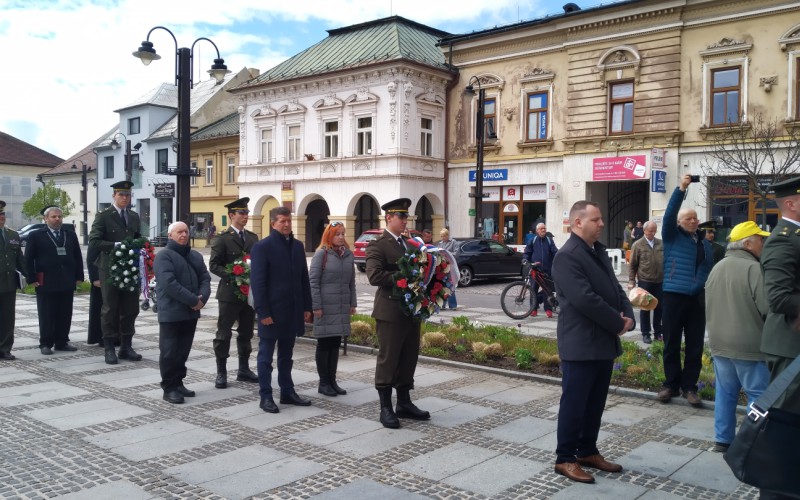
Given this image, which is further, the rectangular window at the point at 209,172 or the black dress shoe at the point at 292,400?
the rectangular window at the point at 209,172

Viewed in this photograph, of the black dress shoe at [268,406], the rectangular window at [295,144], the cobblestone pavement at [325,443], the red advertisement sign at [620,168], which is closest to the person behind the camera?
the cobblestone pavement at [325,443]

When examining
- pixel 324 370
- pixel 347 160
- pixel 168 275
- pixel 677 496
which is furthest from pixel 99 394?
pixel 347 160

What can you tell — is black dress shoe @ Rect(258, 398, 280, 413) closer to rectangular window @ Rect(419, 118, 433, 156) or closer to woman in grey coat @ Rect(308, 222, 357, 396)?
woman in grey coat @ Rect(308, 222, 357, 396)

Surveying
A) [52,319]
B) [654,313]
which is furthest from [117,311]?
[654,313]

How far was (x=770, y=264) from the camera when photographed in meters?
4.73

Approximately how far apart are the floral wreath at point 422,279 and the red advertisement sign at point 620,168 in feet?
73.7

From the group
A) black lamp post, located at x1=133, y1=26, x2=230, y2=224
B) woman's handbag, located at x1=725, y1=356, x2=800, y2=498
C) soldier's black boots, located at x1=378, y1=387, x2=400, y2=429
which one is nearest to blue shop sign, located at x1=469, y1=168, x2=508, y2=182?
black lamp post, located at x1=133, y1=26, x2=230, y2=224

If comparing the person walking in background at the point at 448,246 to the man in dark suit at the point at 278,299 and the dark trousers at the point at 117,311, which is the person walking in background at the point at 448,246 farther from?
the dark trousers at the point at 117,311

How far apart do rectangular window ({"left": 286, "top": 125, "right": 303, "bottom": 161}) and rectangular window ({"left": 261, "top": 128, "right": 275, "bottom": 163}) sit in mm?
1323

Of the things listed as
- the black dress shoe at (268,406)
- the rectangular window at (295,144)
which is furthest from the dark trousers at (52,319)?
the rectangular window at (295,144)

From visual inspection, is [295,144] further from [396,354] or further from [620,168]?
[396,354]

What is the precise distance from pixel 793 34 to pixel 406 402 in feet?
77.9

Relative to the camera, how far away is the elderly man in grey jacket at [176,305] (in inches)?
299

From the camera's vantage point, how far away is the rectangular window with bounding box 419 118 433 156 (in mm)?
33975
